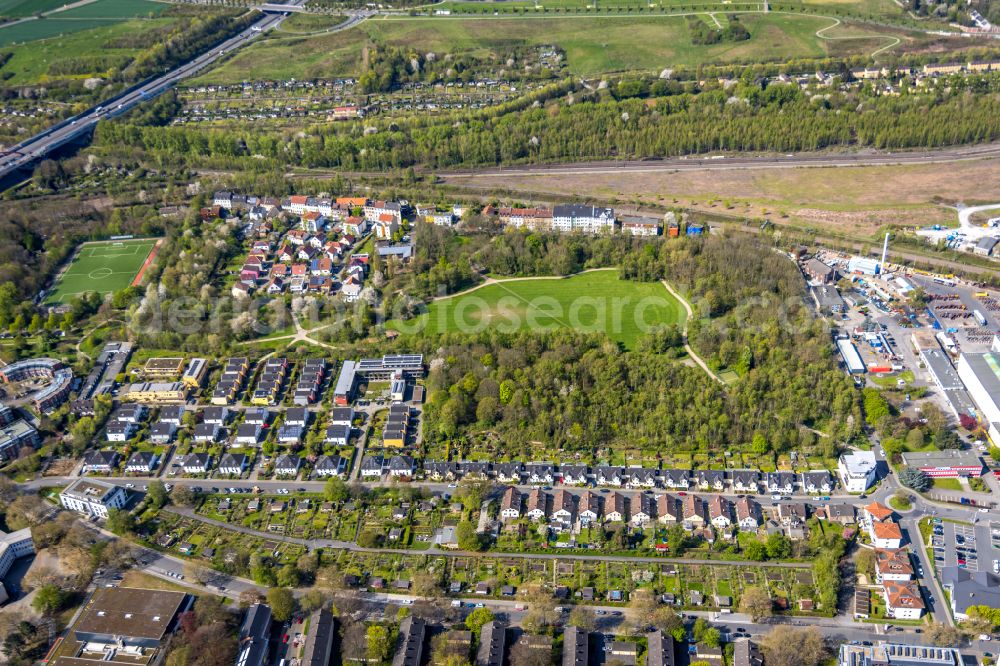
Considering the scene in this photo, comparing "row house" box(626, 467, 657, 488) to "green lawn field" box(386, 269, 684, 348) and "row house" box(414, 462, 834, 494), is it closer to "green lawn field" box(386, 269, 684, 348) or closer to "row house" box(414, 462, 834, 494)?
"row house" box(414, 462, 834, 494)

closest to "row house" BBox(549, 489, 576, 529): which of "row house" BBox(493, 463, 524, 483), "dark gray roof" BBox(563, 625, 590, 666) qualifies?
"row house" BBox(493, 463, 524, 483)

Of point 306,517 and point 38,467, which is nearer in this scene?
point 306,517

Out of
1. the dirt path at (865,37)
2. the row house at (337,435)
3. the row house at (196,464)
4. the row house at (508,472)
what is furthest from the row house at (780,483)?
the dirt path at (865,37)

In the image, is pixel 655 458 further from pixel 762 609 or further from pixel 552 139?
pixel 552 139

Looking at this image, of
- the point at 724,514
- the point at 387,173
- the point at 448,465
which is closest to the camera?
the point at 724,514

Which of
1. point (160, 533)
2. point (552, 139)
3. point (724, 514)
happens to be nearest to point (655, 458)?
point (724, 514)

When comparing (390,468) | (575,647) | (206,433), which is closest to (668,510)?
(575,647)

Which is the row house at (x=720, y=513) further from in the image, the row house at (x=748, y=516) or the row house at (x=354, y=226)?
the row house at (x=354, y=226)

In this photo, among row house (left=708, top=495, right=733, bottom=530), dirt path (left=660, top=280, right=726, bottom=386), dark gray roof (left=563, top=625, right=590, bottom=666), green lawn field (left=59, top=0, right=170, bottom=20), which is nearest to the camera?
dark gray roof (left=563, top=625, right=590, bottom=666)
